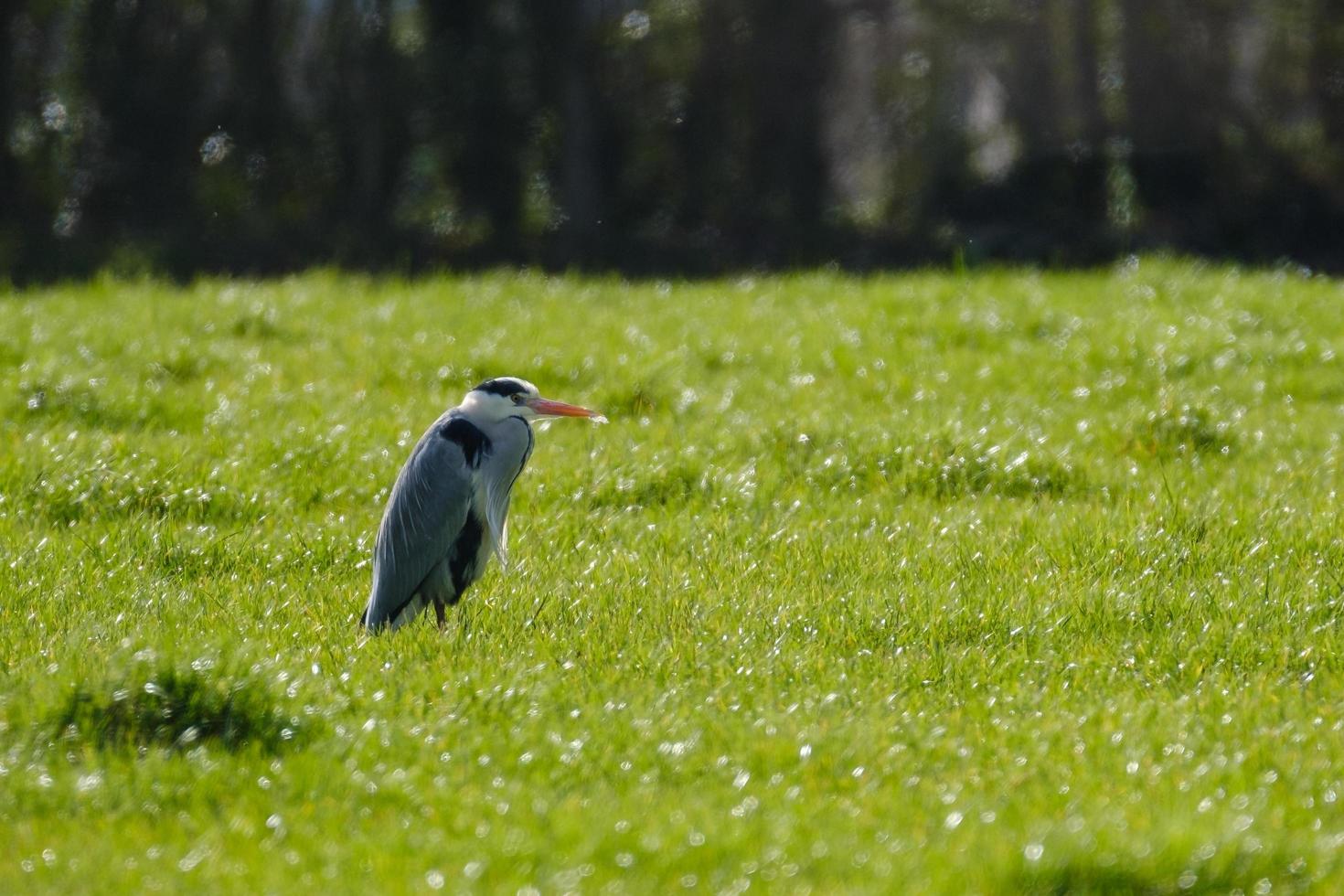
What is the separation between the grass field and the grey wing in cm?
23

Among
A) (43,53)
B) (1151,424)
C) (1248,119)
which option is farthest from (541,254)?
(1151,424)

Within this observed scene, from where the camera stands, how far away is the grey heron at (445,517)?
5.79 metres

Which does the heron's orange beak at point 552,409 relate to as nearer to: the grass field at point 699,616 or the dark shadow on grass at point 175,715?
the grass field at point 699,616

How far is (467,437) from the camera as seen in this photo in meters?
6.03

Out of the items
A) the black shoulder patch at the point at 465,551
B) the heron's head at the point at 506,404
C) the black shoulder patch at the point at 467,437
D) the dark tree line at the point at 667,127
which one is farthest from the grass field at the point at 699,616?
the dark tree line at the point at 667,127

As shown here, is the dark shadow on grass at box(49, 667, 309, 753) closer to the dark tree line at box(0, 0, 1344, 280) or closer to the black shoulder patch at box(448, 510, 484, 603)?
the black shoulder patch at box(448, 510, 484, 603)

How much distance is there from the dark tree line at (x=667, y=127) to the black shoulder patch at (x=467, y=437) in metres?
9.31

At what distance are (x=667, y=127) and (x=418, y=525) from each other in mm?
11107

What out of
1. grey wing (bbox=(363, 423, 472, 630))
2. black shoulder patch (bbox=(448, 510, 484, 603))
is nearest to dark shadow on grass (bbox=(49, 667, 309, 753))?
grey wing (bbox=(363, 423, 472, 630))

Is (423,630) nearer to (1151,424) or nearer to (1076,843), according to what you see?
(1076,843)

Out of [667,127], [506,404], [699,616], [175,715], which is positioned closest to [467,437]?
[506,404]

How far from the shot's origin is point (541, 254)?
15492 mm

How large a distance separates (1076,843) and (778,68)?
12.9 meters

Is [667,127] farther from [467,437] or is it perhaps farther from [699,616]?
[699,616]
